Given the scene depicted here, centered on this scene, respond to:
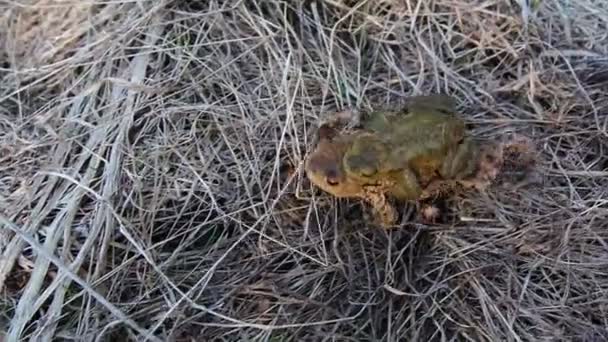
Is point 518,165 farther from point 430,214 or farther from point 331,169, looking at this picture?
point 331,169

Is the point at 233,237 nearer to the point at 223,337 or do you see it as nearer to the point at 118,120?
the point at 223,337

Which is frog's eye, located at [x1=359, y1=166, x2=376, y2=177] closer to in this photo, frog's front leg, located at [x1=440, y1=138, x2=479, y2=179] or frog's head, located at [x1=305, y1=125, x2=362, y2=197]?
frog's head, located at [x1=305, y1=125, x2=362, y2=197]

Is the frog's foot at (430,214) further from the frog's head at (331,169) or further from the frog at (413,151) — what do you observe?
the frog's head at (331,169)

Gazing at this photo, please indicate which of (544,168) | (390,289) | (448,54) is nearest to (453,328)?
(390,289)

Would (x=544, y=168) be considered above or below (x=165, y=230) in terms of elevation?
below

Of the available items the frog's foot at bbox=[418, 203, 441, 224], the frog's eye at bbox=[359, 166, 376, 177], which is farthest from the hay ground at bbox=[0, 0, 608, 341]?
the frog's eye at bbox=[359, 166, 376, 177]

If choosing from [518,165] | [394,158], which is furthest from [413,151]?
[518,165]

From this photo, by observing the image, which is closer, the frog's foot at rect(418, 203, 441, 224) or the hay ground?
the hay ground
